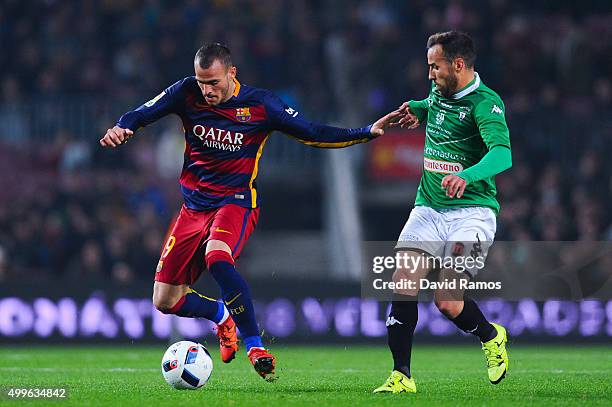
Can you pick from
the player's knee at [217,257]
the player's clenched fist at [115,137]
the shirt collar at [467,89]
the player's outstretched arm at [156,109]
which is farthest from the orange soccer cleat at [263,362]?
the shirt collar at [467,89]

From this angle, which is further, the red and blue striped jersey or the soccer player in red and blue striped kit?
the red and blue striped jersey

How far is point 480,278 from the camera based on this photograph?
14.2 metres

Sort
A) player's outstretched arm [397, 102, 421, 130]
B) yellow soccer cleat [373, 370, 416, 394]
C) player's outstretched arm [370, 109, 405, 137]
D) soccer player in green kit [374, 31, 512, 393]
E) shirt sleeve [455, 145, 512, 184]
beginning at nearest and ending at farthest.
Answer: shirt sleeve [455, 145, 512, 184] → yellow soccer cleat [373, 370, 416, 394] → soccer player in green kit [374, 31, 512, 393] → player's outstretched arm [370, 109, 405, 137] → player's outstretched arm [397, 102, 421, 130]

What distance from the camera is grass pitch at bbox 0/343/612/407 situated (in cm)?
717

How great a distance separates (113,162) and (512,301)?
6.42 m

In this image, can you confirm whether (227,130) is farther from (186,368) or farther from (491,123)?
(491,123)

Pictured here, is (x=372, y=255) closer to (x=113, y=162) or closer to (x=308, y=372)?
(x=113, y=162)

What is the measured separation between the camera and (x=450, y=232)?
796cm

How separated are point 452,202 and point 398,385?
4.25 ft

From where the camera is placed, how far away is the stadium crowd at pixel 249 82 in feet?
51.9

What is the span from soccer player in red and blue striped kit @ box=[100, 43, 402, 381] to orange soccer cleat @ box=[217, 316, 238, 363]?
230 mm

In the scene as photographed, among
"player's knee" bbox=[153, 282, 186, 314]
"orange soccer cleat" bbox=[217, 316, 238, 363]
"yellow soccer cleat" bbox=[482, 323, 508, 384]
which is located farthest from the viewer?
"orange soccer cleat" bbox=[217, 316, 238, 363]

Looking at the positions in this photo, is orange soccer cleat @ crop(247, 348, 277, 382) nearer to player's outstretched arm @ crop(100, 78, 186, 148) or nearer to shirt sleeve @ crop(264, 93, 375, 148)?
shirt sleeve @ crop(264, 93, 375, 148)

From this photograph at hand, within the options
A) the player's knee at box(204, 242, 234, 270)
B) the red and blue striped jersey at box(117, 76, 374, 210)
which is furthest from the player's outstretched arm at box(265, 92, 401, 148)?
the player's knee at box(204, 242, 234, 270)
